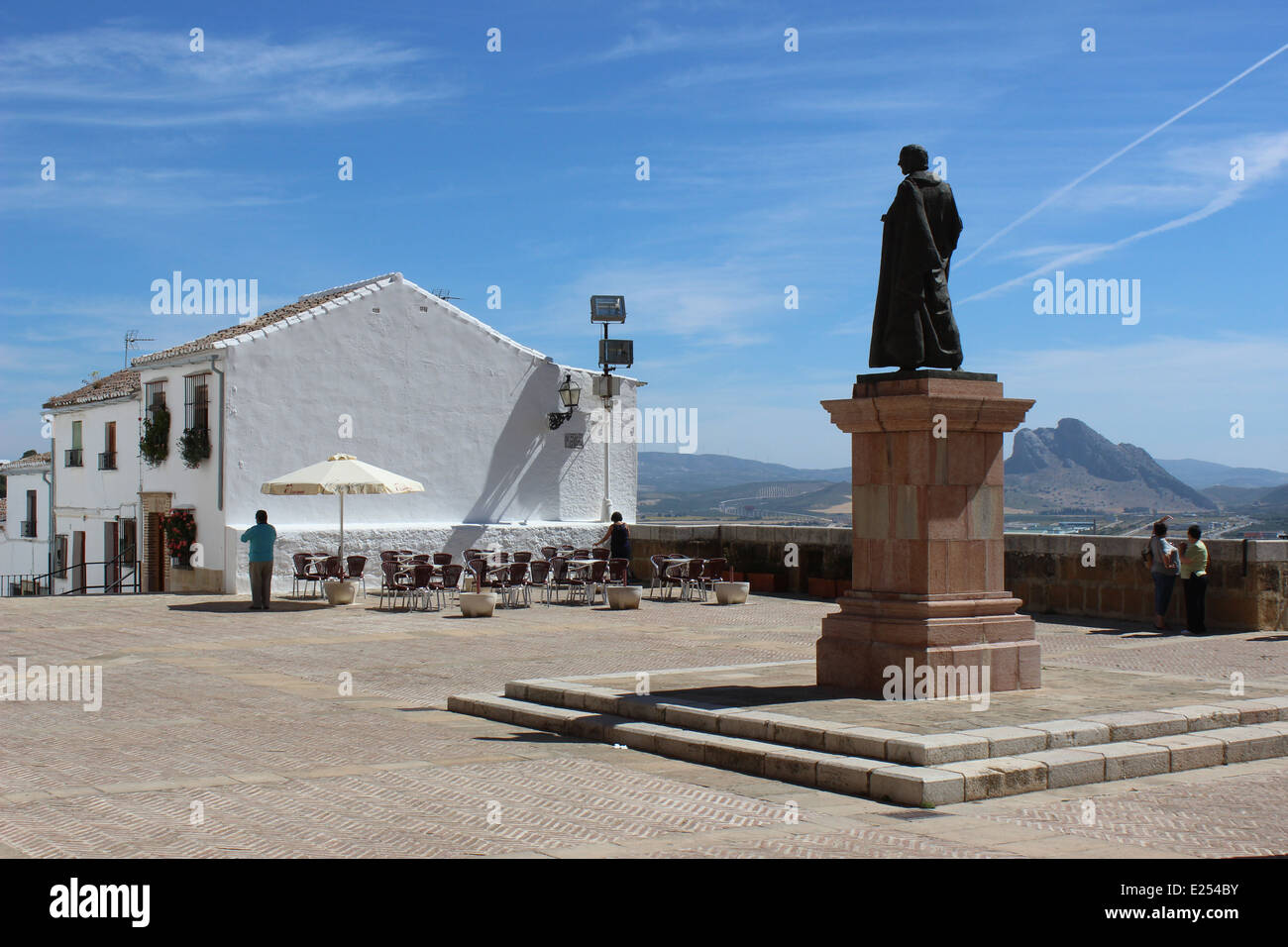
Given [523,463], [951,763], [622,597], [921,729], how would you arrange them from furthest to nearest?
1. [523,463]
2. [622,597]
3. [921,729]
4. [951,763]

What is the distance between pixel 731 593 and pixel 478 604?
4.73m

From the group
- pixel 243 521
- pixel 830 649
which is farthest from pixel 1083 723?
pixel 243 521

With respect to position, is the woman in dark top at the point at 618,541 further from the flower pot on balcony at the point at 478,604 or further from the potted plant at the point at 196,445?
the potted plant at the point at 196,445

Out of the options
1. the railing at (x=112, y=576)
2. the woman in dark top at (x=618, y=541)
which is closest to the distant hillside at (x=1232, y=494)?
the woman in dark top at (x=618, y=541)

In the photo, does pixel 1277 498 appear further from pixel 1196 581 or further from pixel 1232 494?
pixel 1196 581

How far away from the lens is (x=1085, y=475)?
274ft

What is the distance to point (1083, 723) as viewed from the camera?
27.6 ft

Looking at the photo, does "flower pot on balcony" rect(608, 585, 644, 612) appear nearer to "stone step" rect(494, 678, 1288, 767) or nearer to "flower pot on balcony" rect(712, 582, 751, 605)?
"flower pot on balcony" rect(712, 582, 751, 605)

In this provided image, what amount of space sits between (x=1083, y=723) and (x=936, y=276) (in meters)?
3.80

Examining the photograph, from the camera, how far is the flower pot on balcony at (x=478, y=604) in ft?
63.6

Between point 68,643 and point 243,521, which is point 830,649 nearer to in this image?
point 68,643

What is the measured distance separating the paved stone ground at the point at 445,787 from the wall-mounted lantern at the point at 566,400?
15285 mm

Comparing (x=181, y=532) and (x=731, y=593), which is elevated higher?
(x=181, y=532)

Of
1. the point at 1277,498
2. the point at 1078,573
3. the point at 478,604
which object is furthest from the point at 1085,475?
the point at 478,604
